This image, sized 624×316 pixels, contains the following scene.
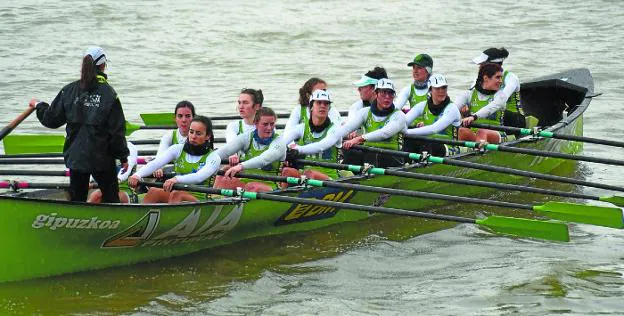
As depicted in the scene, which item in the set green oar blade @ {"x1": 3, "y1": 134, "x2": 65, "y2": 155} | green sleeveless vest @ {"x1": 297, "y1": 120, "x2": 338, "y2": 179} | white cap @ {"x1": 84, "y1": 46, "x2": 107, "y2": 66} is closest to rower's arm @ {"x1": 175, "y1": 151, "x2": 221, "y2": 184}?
green sleeveless vest @ {"x1": 297, "y1": 120, "x2": 338, "y2": 179}

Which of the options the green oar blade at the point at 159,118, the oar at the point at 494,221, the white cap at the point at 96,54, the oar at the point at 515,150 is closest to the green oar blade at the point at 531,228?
the oar at the point at 494,221

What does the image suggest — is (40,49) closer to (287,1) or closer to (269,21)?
(269,21)

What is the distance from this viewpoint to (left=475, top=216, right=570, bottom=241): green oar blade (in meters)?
9.87

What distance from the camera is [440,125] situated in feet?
40.7

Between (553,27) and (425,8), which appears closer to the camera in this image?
(553,27)

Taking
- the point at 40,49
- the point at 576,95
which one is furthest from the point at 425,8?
the point at 576,95

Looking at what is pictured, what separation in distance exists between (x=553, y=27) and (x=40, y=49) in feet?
40.1

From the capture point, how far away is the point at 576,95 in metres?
15.7

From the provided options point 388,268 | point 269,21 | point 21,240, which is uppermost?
point 269,21

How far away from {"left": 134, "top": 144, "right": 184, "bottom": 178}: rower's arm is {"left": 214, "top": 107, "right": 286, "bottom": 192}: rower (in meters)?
0.52

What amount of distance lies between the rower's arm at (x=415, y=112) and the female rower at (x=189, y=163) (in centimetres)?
316

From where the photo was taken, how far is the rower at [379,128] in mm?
11875

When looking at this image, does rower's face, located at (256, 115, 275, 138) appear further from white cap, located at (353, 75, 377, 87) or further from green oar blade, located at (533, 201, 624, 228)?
green oar blade, located at (533, 201, 624, 228)

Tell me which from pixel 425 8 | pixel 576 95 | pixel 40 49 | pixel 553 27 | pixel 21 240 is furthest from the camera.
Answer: pixel 425 8
